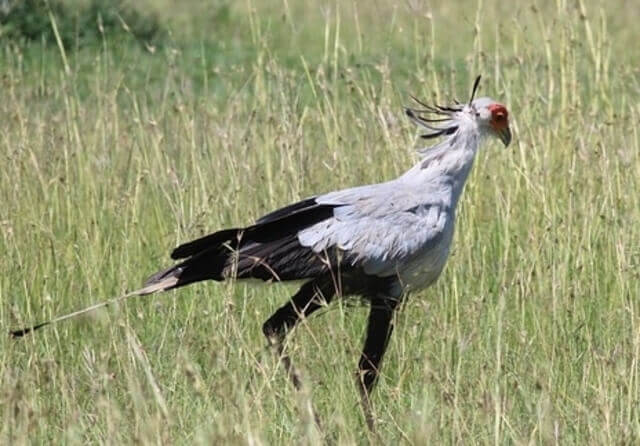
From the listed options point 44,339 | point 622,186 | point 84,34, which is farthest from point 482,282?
point 84,34

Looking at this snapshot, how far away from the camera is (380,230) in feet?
14.6

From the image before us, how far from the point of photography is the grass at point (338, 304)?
3.93m

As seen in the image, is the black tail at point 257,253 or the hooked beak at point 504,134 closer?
the black tail at point 257,253

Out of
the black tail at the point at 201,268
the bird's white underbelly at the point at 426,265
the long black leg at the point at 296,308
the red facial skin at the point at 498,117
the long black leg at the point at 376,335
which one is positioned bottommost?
the long black leg at the point at 376,335

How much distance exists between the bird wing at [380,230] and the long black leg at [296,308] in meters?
0.13

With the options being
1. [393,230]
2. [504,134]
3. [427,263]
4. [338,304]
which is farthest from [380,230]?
[504,134]

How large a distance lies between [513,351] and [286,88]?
155cm

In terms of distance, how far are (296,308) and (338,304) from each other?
0.21 metres

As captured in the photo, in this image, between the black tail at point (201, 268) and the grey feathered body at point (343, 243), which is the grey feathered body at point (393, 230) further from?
the black tail at point (201, 268)

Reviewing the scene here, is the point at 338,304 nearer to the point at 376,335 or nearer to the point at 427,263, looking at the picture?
the point at 376,335

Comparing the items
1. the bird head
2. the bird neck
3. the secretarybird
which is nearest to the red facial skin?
the bird head

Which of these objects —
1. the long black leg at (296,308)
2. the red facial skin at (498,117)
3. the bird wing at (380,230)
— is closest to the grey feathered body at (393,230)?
the bird wing at (380,230)

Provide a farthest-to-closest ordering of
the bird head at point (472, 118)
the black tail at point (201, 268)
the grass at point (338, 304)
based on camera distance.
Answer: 1. the bird head at point (472, 118)
2. the black tail at point (201, 268)
3. the grass at point (338, 304)

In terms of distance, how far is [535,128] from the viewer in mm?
5863
